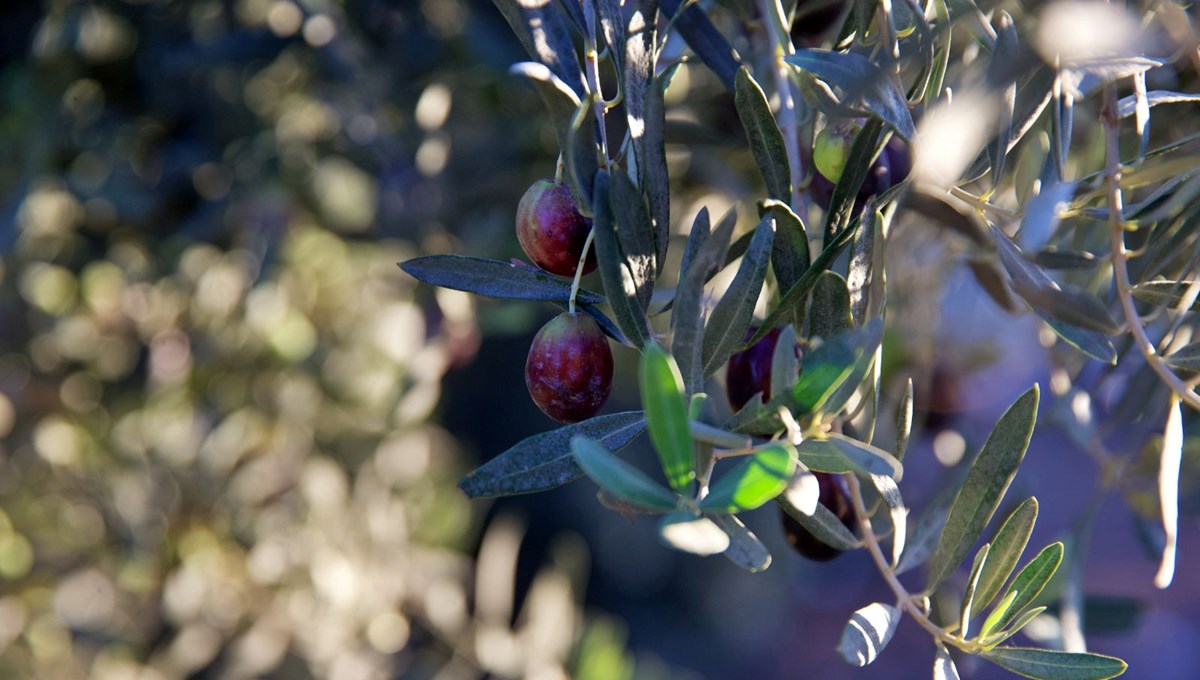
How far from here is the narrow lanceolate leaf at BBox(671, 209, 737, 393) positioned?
0.30 metres

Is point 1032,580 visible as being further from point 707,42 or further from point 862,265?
point 707,42

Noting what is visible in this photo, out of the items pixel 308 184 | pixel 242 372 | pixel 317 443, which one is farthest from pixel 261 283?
pixel 317 443

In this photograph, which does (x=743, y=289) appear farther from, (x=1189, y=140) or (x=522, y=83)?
(x=522, y=83)

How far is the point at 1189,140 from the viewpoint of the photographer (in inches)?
14.2

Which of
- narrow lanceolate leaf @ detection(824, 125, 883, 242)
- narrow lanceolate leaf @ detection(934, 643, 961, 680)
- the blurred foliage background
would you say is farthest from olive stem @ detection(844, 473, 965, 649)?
the blurred foliage background

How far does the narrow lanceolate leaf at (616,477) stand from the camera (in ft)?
0.88

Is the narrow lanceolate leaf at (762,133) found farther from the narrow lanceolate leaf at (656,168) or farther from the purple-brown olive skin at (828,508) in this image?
the purple-brown olive skin at (828,508)

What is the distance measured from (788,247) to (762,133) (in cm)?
5

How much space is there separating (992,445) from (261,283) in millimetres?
827

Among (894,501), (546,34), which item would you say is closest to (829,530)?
(894,501)

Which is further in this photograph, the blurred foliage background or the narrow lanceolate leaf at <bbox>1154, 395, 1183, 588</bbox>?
the blurred foliage background

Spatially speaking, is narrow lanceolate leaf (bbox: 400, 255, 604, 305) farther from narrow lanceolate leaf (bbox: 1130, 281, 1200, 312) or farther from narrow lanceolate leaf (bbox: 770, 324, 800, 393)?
narrow lanceolate leaf (bbox: 1130, 281, 1200, 312)

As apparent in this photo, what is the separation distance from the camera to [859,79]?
0.31 meters

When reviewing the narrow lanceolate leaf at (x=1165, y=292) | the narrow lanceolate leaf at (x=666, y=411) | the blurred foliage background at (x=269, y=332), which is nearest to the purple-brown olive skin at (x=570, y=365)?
the narrow lanceolate leaf at (x=666, y=411)
